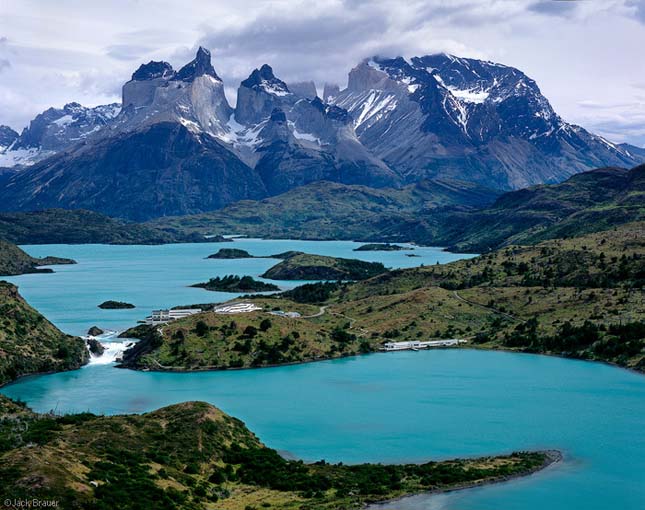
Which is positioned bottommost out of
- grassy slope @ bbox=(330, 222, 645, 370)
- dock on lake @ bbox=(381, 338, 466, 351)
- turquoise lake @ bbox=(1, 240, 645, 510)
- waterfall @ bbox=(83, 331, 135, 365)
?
turquoise lake @ bbox=(1, 240, 645, 510)

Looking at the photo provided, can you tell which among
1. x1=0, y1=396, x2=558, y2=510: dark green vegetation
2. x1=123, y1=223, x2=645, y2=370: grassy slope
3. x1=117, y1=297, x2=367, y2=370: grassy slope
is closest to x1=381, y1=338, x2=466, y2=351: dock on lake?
x1=123, y1=223, x2=645, y2=370: grassy slope

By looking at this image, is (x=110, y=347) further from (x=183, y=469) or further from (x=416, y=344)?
(x=183, y=469)

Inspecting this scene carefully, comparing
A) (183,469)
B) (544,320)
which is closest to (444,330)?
(544,320)

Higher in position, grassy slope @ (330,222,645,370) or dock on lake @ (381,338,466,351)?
grassy slope @ (330,222,645,370)

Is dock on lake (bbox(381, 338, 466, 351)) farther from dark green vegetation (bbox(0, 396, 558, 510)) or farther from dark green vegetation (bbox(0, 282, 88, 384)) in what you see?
dark green vegetation (bbox(0, 396, 558, 510))

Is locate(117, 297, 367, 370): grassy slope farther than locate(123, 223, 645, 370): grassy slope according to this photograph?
No

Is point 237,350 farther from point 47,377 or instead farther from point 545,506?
point 545,506
